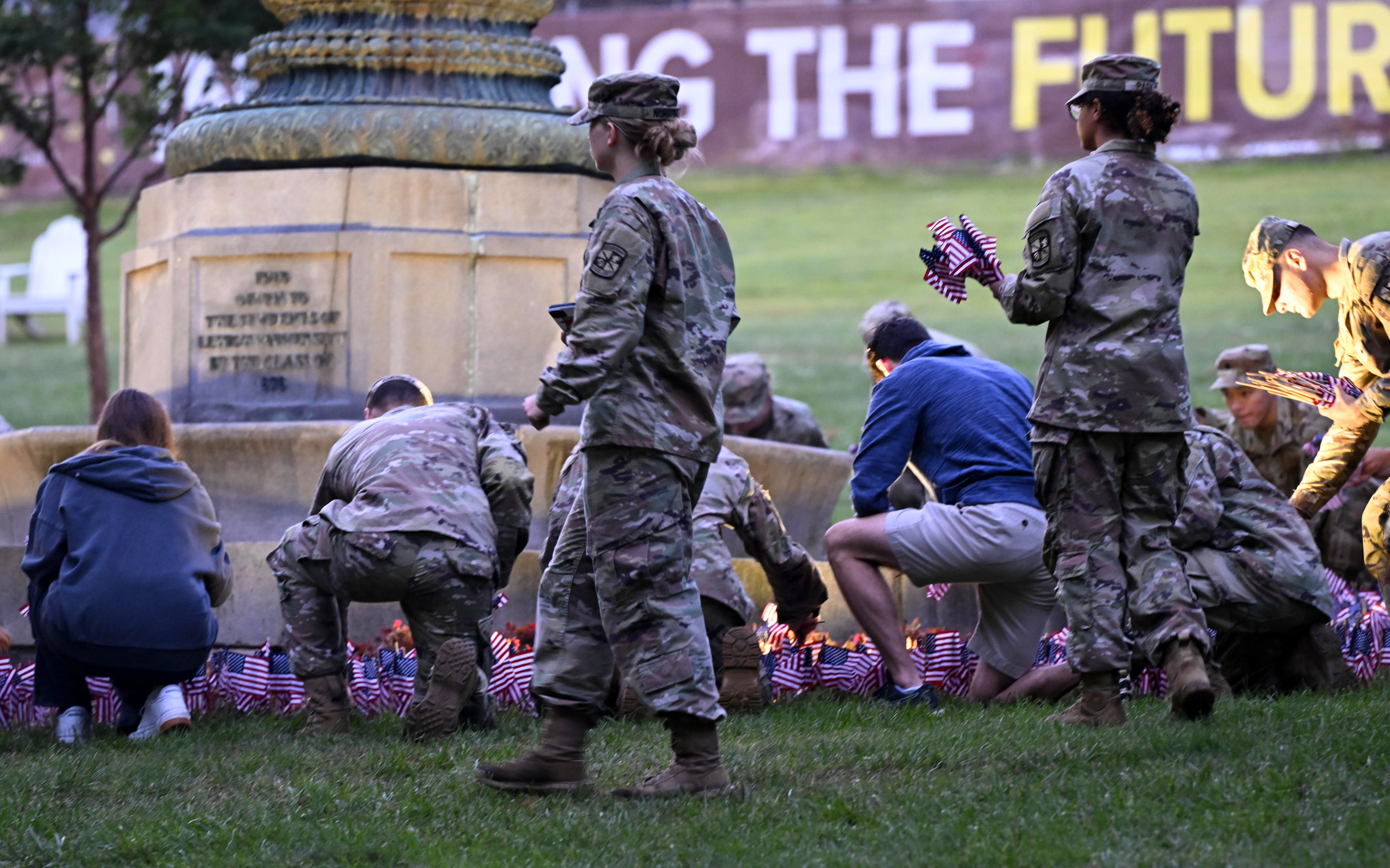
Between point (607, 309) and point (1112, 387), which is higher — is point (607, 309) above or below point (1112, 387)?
above

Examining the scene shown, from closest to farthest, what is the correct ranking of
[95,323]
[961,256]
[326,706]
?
[961,256]
[326,706]
[95,323]

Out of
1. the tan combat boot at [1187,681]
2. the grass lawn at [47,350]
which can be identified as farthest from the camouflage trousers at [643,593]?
the grass lawn at [47,350]

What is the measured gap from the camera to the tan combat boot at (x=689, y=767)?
184 inches

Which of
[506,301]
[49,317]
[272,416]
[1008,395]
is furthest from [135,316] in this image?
[49,317]

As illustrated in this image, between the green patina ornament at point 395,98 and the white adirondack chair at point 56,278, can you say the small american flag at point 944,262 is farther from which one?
the white adirondack chair at point 56,278

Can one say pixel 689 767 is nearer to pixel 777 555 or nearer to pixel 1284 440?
pixel 777 555

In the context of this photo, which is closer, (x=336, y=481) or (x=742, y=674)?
(x=336, y=481)

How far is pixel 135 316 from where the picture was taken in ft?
29.3

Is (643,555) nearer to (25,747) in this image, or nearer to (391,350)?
(25,747)

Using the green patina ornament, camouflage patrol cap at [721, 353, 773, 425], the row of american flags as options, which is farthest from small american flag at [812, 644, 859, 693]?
the green patina ornament

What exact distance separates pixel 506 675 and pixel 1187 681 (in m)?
2.59

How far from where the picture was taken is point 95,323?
1264cm

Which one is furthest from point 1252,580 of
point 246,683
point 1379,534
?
point 246,683

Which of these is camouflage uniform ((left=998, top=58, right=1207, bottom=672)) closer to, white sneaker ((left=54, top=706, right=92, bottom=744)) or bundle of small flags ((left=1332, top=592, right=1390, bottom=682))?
bundle of small flags ((left=1332, top=592, right=1390, bottom=682))
